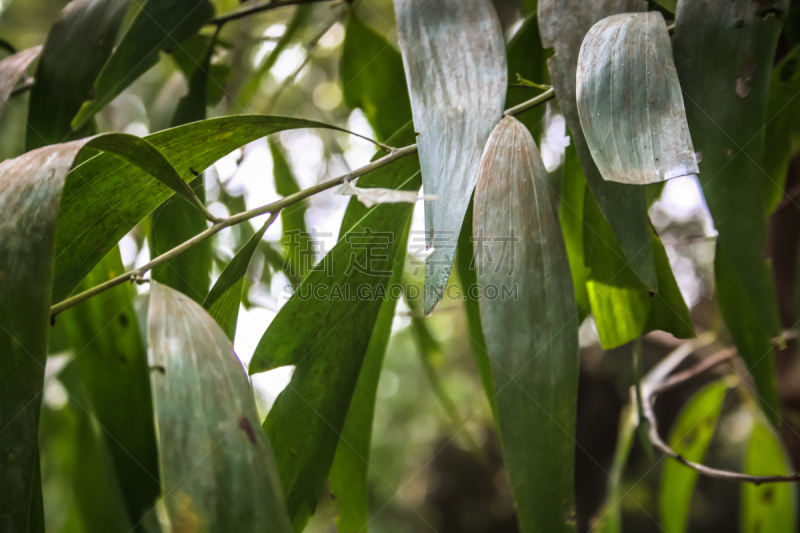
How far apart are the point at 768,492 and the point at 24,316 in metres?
0.75

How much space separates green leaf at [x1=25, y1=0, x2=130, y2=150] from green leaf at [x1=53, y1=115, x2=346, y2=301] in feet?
0.51

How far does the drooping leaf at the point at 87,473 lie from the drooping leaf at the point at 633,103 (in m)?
0.53

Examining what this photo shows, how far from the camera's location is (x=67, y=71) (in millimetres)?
410

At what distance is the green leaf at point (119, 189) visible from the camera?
282mm

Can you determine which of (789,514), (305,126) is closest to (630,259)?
(305,126)

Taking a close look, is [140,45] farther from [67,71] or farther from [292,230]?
[292,230]

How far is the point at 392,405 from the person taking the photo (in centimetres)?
228

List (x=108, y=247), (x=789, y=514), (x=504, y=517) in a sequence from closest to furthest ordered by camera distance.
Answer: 1. (x=108, y=247)
2. (x=789, y=514)
3. (x=504, y=517)

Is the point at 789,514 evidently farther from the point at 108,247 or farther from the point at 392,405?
the point at 392,405

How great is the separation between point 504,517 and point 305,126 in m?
1.49

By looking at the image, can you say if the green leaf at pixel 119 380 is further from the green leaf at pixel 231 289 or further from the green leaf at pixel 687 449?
A: the green leaf at pixel 687 449

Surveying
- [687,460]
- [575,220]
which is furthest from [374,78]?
[687,460]

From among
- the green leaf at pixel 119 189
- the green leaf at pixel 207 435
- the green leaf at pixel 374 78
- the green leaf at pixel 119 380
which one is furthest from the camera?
the green leaf at pixel 374 78

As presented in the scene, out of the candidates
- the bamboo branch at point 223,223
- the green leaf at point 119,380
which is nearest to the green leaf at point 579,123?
the bamboo branch at point 223,223
